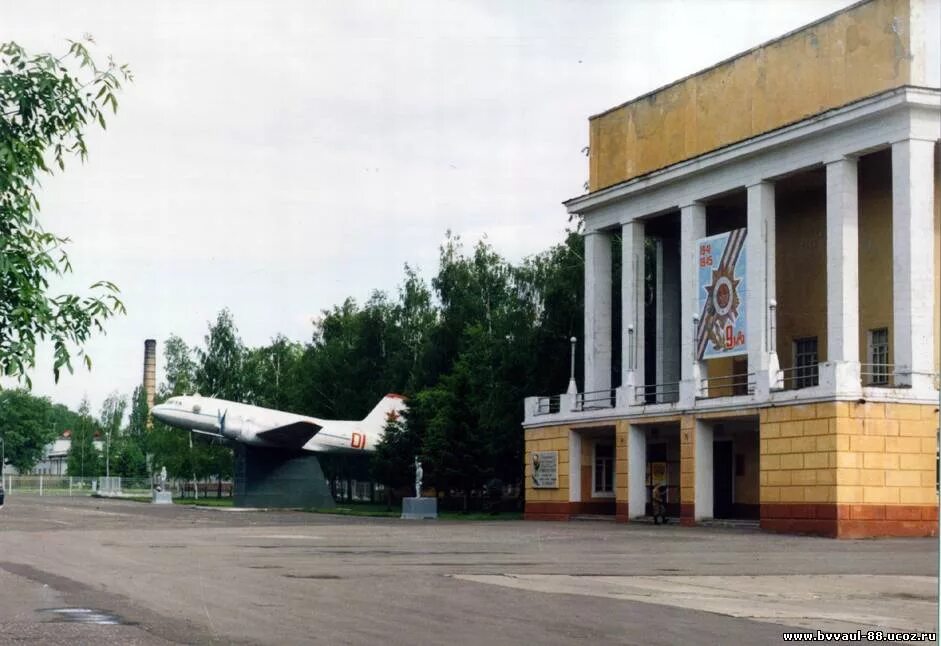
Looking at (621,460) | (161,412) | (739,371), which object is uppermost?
(739,371)

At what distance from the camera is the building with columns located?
40.1 m

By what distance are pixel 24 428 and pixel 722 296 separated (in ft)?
359

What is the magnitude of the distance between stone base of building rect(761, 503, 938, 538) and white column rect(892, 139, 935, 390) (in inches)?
138

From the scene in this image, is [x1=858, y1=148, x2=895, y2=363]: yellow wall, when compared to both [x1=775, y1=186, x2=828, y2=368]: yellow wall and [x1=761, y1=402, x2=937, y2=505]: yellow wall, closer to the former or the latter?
[x1=775, y1=186, x2=828, y2=368]: yellow wall

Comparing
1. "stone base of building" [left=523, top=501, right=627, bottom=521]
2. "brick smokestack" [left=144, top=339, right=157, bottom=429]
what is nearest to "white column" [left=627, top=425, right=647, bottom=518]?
"stone base of building" [left=523, top=501, right=627, bottom=521]

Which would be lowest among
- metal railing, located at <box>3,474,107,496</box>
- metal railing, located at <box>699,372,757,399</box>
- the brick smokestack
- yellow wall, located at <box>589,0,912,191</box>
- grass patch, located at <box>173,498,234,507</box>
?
grass patch, located at <box>173,498,234,507</box>

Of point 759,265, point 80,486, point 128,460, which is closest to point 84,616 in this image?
point 759,265

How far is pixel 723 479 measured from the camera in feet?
177

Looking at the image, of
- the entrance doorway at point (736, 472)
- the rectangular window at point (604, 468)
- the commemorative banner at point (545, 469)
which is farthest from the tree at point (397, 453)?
the entrance doorway at point (736, 472)

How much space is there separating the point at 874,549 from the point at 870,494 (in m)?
8.19

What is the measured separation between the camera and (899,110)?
4091 cm

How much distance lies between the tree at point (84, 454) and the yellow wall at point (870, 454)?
404 feet

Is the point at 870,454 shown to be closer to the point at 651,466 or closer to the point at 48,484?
the point at 651,466

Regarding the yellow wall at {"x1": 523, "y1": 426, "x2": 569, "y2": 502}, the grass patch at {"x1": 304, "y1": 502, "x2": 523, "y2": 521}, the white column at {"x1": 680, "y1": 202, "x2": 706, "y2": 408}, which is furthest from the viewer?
the grass patch at {"x1": 304, "y1": 502, "x2": 523, "y2": 521}
